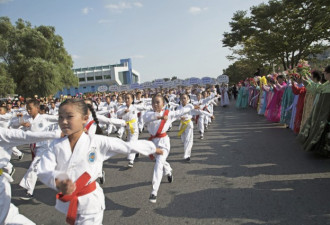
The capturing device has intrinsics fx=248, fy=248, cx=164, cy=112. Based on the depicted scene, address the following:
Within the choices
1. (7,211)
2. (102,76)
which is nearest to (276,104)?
(7,211)

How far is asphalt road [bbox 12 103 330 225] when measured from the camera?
3.51 metres

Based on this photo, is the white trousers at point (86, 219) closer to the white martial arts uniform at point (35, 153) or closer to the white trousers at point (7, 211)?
the white trousers at point (7, 211)

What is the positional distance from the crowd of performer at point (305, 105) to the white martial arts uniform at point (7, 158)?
5.28 metres

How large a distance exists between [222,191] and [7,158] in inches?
131

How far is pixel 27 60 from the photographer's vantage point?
27438 mm

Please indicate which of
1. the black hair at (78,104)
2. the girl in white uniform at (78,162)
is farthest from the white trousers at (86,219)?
the black hair at (78,104)

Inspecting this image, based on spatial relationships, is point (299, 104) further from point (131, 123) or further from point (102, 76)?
point (102, 76)

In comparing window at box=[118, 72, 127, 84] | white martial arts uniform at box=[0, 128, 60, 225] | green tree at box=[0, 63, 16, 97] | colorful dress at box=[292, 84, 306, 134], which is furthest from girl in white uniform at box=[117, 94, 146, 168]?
window at box=[118, 72, 127, 84]

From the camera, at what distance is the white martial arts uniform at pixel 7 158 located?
8.48ft

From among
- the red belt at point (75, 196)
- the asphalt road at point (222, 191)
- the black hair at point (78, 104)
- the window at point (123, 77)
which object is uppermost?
the window at point (123, 77)

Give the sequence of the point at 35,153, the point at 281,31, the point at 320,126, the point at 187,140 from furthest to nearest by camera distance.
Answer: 1. the point at 281,31
2. the point at 187,140
3. the point at 320,126
4. the point at 35,153

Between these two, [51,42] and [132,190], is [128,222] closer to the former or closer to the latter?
[132,190]

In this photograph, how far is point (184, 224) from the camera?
11.1 ft

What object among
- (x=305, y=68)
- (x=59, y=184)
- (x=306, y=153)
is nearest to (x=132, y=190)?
(x=59, y=184)
